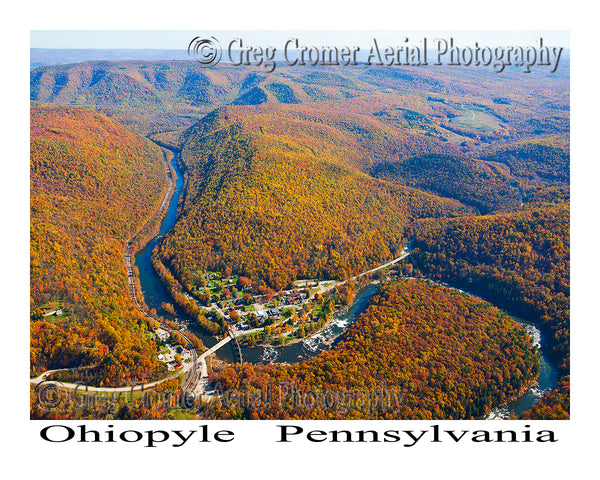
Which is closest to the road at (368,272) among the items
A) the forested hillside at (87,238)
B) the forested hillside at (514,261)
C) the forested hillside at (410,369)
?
the forested hillside at (514,261)

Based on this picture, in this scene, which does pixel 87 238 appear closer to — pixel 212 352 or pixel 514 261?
pixel 212 352

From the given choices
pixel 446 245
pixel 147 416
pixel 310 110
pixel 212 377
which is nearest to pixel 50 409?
pixel 147 416

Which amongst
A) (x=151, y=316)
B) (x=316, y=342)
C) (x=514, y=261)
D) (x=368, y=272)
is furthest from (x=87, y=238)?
(x=514, y=261)

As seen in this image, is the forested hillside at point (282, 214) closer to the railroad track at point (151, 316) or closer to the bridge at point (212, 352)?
the railroad track at point (151, 316)

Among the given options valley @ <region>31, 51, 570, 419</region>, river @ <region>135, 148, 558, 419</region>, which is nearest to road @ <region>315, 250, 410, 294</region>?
valley @ <region>31, 51, 570, 419</region>

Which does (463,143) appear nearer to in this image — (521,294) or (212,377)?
(521,294)

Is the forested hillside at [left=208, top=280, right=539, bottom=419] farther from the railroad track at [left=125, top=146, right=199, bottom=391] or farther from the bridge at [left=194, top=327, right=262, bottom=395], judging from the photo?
the railroad track at [left=125, top=146, right=199, bottom=391]
